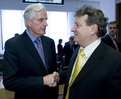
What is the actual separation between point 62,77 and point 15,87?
1.80 feet

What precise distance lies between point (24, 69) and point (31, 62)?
100mm

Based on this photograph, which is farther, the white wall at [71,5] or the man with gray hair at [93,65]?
the white wall at [71,5]

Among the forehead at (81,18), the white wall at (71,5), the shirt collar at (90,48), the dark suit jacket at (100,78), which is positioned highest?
the white wall at (71,5)

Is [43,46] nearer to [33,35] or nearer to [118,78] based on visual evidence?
[33,35]

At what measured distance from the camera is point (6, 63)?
1.40 m

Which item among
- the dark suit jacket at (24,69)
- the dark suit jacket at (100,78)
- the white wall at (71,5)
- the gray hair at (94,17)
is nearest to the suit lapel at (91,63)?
the dark suit jacket at (100,78)

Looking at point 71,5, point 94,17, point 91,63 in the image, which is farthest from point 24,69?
point 71,5

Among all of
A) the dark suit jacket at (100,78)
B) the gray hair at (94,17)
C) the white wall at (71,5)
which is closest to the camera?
the dark suit jacket at (100,78)

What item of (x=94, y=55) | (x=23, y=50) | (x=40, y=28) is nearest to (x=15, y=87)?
(x=23, y=50)

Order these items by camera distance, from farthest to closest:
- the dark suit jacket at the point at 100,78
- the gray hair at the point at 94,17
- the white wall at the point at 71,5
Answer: the white wall at the point at 71,5, the gray hair at the point at 94,17, the dark suit jacket at the point at 100,78

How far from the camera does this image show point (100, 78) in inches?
46.0

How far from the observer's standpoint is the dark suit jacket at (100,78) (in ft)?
3.75

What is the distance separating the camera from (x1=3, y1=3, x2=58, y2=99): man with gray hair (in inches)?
54.2

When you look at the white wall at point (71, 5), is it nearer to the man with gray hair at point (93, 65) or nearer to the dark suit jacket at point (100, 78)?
the man with gray hair at point (93, 65)
